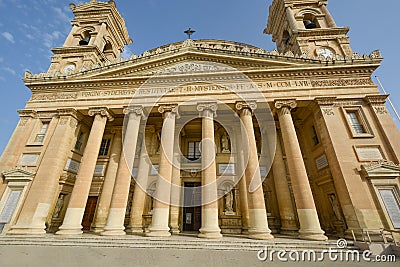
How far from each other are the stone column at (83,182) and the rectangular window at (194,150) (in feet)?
22.6

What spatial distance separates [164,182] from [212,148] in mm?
3434

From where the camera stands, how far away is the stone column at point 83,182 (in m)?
11.0

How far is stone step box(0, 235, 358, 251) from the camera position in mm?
8453

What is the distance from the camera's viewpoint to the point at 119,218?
1091 cm

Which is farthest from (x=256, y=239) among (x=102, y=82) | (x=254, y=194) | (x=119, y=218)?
(x=102, y=82)

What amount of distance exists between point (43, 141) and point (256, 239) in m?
15.3

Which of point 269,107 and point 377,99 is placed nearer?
point 377,99

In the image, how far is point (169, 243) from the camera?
29.6 feet

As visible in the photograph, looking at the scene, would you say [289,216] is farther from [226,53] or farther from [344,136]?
[226,53]

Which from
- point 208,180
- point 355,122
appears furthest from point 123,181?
point 355,122

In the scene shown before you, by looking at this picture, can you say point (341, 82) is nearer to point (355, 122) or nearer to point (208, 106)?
point (355, 122)

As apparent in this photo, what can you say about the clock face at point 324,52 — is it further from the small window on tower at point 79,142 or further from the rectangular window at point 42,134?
the rectangular window at point 42,134

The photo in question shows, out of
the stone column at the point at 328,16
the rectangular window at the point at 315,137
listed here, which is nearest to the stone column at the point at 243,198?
the rectangular window at the point at 315,137

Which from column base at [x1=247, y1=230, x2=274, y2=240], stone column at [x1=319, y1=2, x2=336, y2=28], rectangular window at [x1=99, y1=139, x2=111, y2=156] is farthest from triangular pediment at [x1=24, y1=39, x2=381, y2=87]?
column base at [x1=247, y1=230, x2=274, y2=240]
